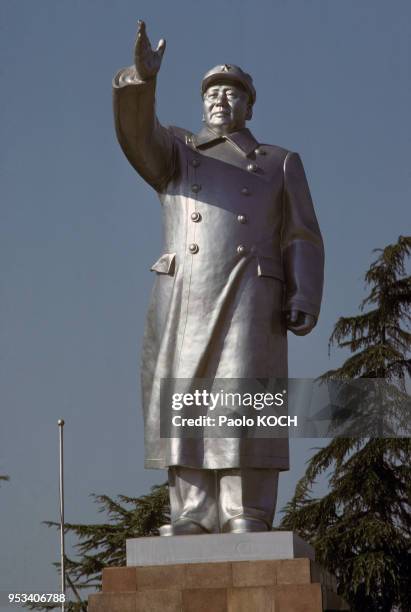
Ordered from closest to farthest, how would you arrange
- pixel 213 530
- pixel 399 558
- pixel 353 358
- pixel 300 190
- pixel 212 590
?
1. pixel 212 590
2. pixel 213 530
3. pixel 300 190
4. pixel 399 558
5. pixel 353 358

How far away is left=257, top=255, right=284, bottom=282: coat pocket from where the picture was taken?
996 centimetres

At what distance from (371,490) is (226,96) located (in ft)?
31.1

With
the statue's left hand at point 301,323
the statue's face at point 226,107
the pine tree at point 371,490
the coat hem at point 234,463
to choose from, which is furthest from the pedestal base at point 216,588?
the pine tree at point 371,490

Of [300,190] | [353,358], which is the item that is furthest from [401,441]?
[300,190]

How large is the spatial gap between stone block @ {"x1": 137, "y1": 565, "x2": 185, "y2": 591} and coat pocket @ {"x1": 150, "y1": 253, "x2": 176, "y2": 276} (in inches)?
86.3

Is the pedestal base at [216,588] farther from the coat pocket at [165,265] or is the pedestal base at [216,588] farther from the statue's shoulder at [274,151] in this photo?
the statue's shoulder at [274,151]

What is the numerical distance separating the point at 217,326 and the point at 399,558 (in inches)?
360

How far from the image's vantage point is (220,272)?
9.90 m

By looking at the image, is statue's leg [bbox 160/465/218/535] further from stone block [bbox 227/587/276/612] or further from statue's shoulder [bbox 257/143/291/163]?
statue's shoulder [bbox 257/143/291/163]

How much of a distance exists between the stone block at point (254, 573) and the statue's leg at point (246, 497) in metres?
0.40

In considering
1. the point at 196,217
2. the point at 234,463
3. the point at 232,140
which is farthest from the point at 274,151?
the point at 234,463

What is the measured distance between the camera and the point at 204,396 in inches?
382

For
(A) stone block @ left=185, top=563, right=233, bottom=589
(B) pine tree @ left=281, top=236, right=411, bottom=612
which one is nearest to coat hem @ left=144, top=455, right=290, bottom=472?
(A) stone block @ left=185, top=563, right=233, bottom=589

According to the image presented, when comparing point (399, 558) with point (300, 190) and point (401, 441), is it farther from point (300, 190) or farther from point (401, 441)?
point (300, 190)
